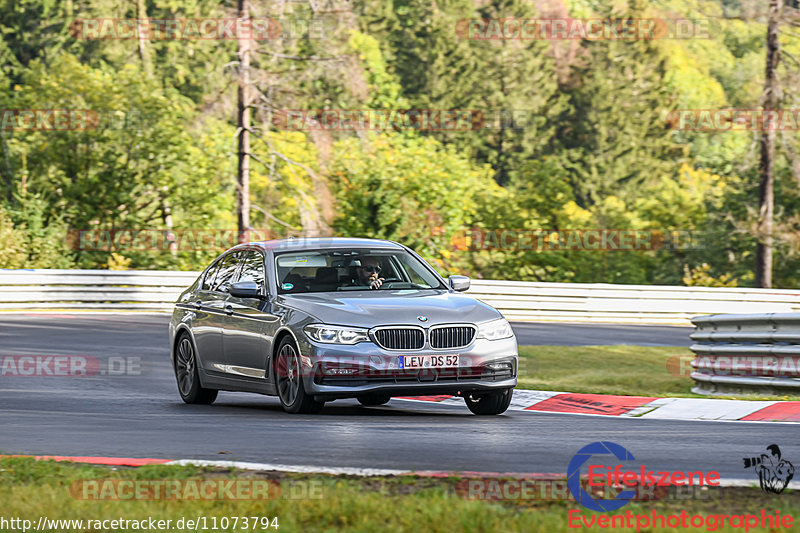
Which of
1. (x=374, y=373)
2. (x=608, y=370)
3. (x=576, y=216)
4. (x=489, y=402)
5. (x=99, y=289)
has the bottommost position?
(x=99, y=289)

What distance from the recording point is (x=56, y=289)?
29188mm

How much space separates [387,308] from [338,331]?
0.49 metres

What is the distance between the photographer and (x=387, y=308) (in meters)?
11.3

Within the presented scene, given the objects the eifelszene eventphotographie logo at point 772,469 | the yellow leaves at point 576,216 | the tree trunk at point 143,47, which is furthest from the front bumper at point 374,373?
the tree trunk at point 143,47

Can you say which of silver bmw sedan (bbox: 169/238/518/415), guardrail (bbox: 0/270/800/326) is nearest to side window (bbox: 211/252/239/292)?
silver bmw sedan (bbox: 169/238/518/415)

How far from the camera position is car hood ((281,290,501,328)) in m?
11.1

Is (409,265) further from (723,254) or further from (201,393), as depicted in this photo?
(723,254)

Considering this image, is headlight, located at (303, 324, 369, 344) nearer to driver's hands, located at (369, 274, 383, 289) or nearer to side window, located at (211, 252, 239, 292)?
driver's hands, located at (369, 274, 383, 289)

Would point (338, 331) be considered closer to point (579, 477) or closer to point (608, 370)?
point (579, 477)

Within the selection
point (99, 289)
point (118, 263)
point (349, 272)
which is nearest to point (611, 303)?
point (99, 289)

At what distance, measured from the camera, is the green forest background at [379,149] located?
37.2 metres

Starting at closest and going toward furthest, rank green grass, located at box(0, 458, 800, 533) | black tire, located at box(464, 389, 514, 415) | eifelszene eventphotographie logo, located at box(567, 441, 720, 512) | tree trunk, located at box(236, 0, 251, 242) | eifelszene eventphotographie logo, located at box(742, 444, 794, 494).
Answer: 1. green grass, located at box(0, 458, 800, 533)
2. eifelszene eventphotographie logo, located at box(567, 441, 720, 512)
3. eifelszene eventphotographie logo, located at box(742, 444, 794, 494)
4. black tire, located at box(464, 389, 514, 415)
5. tree trunk, located at box(236, 0, 251, 242)

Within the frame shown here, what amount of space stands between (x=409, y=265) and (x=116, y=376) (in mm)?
5316

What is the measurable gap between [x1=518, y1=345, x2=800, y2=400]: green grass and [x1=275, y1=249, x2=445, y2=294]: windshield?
310cm
